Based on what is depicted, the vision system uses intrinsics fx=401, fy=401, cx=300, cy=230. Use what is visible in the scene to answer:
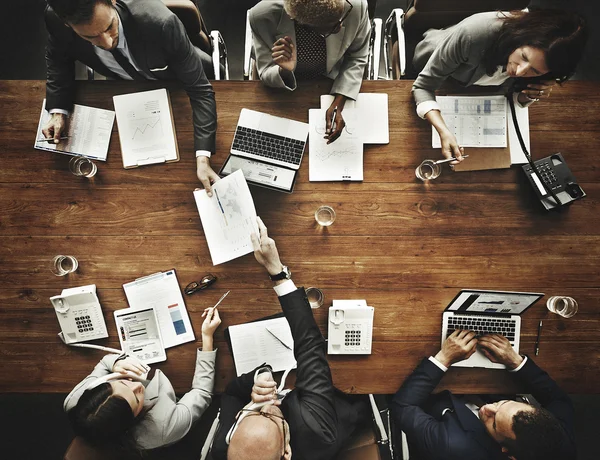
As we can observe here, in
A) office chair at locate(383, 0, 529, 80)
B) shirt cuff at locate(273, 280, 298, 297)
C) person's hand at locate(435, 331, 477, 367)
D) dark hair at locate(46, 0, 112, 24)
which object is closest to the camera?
dark hair at locate(46, 0, 112, 24)

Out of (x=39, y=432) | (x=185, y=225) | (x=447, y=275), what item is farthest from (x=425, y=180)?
(x=39, y=432)

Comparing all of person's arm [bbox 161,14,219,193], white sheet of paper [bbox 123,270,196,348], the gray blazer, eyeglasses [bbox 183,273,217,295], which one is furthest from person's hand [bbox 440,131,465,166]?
white sheet of paper [bbox 123,270,196,348]

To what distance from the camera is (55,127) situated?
186 cm

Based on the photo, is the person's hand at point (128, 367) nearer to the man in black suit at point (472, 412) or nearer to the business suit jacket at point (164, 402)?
the business suit jacket at point (164, 402)

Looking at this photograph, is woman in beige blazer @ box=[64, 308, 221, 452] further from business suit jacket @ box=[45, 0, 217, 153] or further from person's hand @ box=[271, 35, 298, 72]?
person's hand @ box=[271, 35, 298, 72]

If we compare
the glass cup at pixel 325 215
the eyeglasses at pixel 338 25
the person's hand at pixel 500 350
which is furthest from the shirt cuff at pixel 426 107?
the person's hand at pixel 500 350

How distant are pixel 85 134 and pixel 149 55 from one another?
48 cm

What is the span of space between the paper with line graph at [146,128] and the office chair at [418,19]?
4.10 ft

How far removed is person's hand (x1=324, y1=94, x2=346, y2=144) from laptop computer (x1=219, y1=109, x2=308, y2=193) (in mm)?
110

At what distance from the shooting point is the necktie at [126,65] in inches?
70.6

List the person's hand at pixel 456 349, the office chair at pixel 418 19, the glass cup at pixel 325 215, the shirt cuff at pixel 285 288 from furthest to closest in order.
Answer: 1. the office chair at pixel 418 19
2. the glass cup at pixel 325 215
3. the person's hand at pixel 456 349
4. the shirt cuff at pixel 285 288

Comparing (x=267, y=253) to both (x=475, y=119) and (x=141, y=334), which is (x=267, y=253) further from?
(x=475, y=119)

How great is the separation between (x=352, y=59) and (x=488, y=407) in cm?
171

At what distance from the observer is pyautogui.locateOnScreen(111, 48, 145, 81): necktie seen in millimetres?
1794
